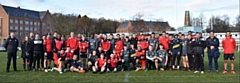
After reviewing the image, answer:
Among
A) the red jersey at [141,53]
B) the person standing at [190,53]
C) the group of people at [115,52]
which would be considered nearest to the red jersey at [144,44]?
the group of people at [115,52]

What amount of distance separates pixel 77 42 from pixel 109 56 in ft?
5.39

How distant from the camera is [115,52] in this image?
1218cm

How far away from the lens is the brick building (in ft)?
271

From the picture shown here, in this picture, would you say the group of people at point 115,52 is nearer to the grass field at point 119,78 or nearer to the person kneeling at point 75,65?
the person kneeling at point 75,65

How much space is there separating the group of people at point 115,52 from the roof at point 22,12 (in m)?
78.4

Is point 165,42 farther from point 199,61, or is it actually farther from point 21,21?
point 21,21

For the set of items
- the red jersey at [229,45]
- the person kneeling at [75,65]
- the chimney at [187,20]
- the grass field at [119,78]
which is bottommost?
the grass field at [119,78]

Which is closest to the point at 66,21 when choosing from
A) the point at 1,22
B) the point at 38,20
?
the point at 1,22

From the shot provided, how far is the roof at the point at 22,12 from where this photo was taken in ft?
275

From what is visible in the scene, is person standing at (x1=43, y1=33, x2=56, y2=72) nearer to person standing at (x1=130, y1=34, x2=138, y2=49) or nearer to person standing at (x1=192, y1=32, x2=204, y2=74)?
person standing at (x1=130, y1=34, x2=138, y2=49)

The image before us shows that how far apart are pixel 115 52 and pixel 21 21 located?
8324 cm

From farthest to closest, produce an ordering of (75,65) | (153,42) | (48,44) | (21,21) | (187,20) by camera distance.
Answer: (21,21) → (187,20) → (153,42) → (48,44) → (75,65)

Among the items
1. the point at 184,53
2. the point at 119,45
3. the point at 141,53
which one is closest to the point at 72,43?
the point at 119,45

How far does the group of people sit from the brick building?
65175mm
